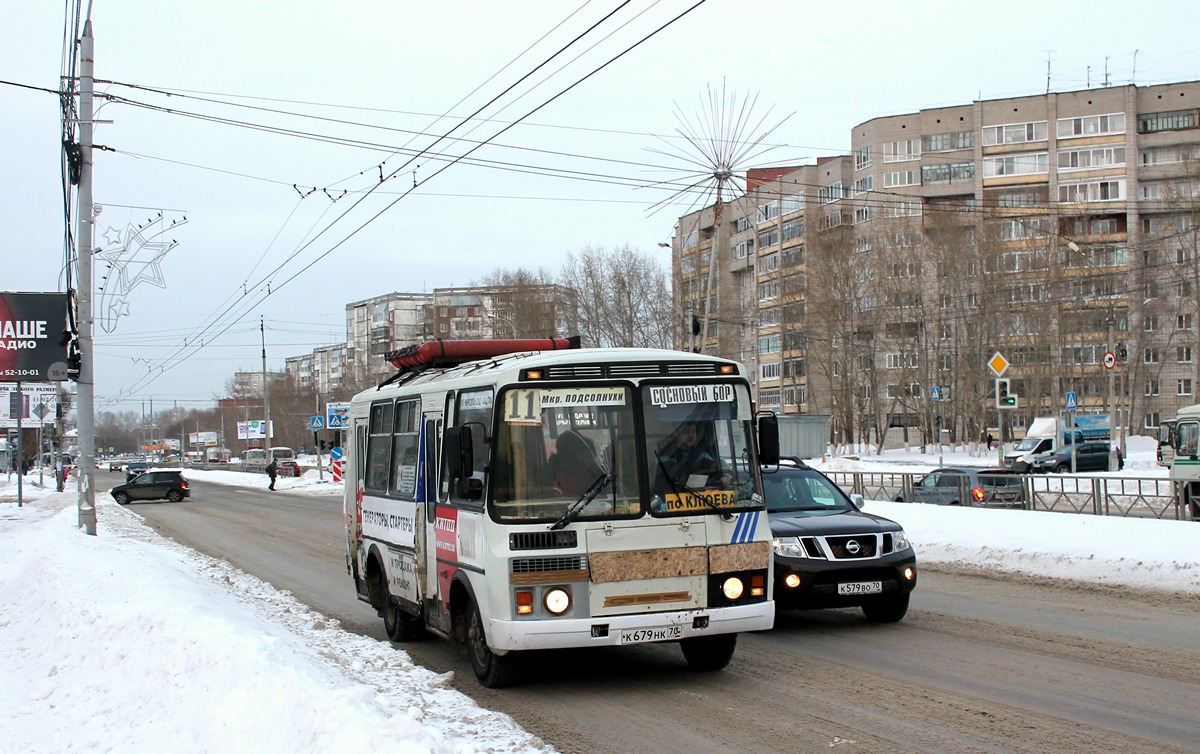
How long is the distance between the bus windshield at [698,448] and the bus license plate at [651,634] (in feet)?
2.73

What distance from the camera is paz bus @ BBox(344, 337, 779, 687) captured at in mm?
7938

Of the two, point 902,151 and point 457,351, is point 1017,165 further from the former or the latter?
point 457,351

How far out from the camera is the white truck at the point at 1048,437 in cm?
4722

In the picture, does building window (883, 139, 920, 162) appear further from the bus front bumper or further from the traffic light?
the bus front bumper

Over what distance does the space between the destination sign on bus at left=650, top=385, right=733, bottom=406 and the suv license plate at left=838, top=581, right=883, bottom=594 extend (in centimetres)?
287

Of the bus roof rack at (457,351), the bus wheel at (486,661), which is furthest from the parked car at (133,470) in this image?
the bus wheel at (486,661)

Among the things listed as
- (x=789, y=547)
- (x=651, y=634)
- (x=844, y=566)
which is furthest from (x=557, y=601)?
(x=844, y=566)

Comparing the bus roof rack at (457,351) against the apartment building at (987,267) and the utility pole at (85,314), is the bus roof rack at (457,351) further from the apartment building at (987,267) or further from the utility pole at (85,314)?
the apartment building at (987,267)

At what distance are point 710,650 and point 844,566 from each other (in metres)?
2.25

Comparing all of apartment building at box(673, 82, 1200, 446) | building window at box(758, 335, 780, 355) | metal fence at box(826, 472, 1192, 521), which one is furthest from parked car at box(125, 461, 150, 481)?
building window at box(758, 335, 780, 355)

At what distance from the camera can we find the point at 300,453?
144000 mm

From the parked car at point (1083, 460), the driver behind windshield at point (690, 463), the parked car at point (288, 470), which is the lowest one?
the parked car at point (288, 470)

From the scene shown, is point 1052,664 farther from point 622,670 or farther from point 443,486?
point 443,486

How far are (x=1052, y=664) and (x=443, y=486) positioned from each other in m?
4.93
